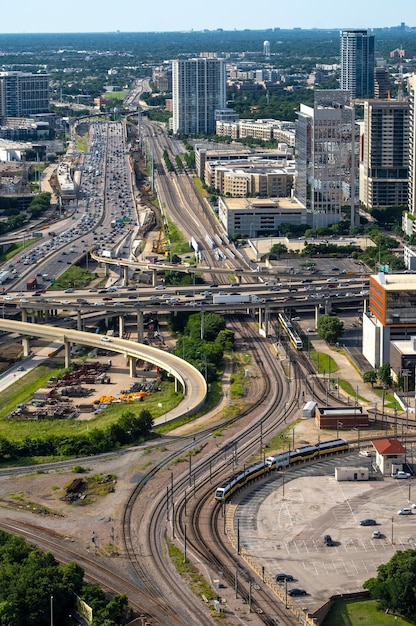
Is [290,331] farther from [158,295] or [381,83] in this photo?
[381,83]

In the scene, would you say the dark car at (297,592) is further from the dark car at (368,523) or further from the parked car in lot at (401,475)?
the parked car in lot at (401,475)

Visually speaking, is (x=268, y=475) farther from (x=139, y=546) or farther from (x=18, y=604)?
(x=18, y=604)

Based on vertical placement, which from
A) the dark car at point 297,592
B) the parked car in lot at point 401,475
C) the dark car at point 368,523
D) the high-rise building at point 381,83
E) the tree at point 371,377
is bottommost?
the dark car at point 297,592

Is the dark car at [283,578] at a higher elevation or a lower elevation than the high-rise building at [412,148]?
lower

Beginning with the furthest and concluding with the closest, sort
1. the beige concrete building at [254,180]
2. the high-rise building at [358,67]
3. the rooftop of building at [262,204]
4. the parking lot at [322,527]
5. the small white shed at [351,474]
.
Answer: the high-rise building at [358,67] < the beige concrete building at [254,180] < the rooftop of building at [262,204] < the small white shed at [351,474] < the parking lot at [322,527]

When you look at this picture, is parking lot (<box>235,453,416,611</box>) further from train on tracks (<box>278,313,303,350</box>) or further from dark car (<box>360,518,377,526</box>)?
train on tracks (<box>278,313,303,350</box>)

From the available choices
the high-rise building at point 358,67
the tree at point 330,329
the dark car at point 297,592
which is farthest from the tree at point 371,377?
the high-rise building at point 358,67

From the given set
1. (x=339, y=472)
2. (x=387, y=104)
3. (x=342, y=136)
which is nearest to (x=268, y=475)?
(x=339, y=472)

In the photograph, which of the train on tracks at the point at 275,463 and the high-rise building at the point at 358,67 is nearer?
the train on tracks at the point at 275,463
